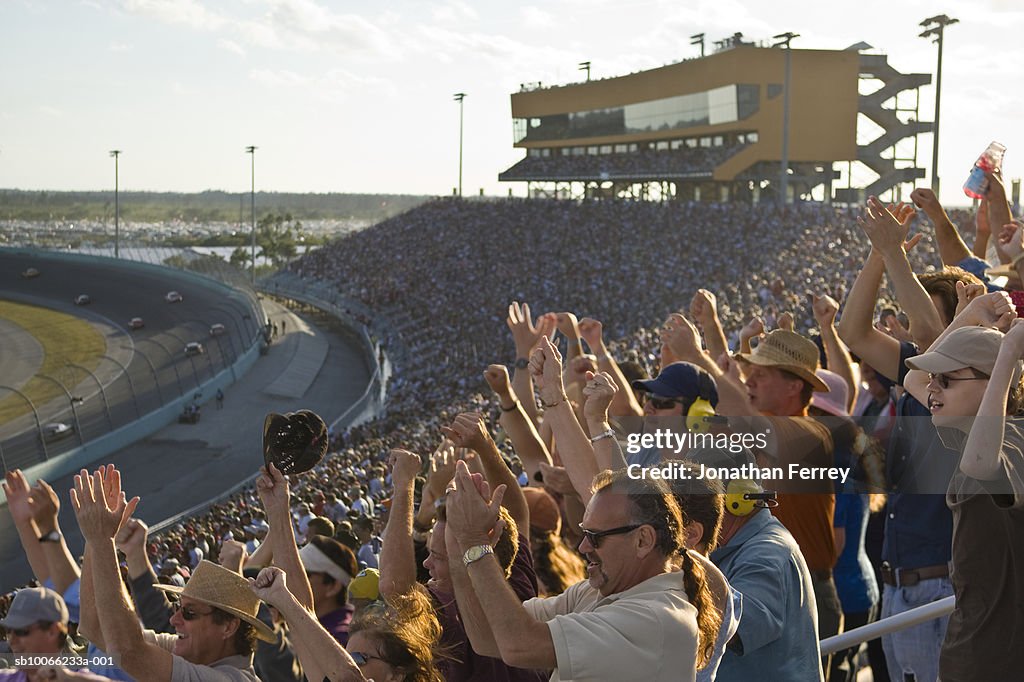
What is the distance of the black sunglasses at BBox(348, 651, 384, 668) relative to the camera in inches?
134

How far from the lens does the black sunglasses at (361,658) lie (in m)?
3.41

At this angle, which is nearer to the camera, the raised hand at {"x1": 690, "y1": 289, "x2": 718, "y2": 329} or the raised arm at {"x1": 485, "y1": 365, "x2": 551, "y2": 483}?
the raised arm at {"x1": 485, "y1": 365, "x2": 551, "y2": 483}

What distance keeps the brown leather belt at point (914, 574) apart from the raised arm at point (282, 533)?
2.43 meters

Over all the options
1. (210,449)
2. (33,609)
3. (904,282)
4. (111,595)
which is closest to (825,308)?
(904,282)

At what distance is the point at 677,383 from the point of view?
5008 mm

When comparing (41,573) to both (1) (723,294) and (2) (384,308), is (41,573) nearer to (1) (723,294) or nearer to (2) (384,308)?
(1) (723,294)

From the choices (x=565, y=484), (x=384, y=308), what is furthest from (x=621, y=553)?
(x=384, y=308)

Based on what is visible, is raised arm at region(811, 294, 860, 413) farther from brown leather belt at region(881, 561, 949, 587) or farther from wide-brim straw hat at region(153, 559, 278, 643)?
wide-brim straw hat at region(153, 559, 278, 643)

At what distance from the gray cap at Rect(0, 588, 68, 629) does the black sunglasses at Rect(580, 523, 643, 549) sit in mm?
2095

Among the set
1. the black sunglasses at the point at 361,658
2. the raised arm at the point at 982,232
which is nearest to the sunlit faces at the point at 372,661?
the black sunglasses at the point at 361,658

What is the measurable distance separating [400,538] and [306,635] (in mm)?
Answer: 921

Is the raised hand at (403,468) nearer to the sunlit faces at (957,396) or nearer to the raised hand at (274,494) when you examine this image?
the raised hand at (274,494)

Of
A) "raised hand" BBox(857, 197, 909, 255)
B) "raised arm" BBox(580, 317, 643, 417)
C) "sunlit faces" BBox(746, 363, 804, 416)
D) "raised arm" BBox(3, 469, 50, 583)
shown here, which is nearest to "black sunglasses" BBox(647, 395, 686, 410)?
"raised arm" BBox(580, 317, 643, 417)

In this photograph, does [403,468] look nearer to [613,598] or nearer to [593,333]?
[613,598]
